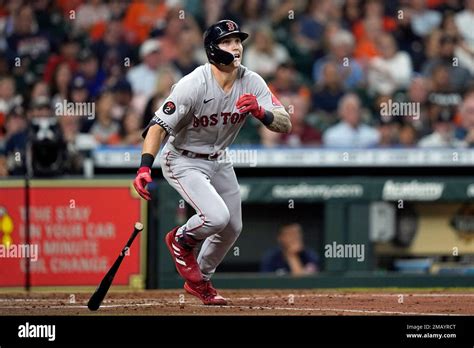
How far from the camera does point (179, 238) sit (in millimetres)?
9438

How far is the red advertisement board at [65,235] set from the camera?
12.0m

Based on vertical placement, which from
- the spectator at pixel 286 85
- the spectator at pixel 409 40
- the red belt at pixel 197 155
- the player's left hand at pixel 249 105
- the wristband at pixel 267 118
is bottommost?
the red belt at pixel 197 155

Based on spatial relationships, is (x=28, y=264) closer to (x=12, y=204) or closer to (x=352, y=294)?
(x=12, y=204)

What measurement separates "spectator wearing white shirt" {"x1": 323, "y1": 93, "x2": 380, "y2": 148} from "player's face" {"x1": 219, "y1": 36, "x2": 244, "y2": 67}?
469 centimetres

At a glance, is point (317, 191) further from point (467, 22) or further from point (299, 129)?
point (467, 22)

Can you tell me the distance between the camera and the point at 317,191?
41.7 feet

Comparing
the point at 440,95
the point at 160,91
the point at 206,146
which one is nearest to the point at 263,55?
the point at 160,91

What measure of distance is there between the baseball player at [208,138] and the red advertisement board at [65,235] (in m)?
2.61

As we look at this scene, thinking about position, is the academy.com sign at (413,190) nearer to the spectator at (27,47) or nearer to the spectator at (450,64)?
the spectator at (450,64)

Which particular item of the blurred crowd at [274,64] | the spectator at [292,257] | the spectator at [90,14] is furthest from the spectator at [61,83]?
the spectator at [292,257]

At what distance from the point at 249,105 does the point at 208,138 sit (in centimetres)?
63

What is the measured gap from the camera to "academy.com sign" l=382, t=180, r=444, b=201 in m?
12.7

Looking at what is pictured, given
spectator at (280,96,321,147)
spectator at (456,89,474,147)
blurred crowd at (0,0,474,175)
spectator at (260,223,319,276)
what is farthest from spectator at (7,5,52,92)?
spectator at (456,89,474,147)
